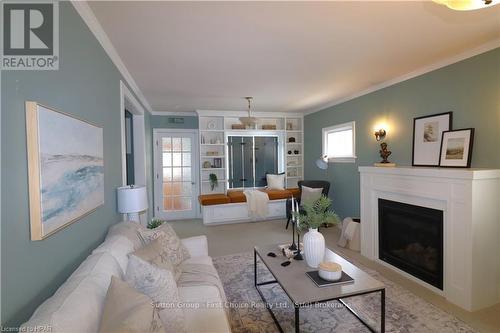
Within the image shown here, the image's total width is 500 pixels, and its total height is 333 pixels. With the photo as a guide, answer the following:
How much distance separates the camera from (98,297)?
116cm

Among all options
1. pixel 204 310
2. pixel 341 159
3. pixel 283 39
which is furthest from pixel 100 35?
pixel 341 159

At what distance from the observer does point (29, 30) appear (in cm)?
123

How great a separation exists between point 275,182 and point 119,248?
15.1 ft

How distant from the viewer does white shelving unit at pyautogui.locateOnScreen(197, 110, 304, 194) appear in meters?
5.80

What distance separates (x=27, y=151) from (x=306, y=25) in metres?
2.07

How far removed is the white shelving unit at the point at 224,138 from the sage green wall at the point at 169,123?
215 mm

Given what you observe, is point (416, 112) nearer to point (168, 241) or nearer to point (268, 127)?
Answer: point (268, 127)

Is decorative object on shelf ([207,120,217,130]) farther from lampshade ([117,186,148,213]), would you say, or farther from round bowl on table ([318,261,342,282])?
round bowl on table ([318,261,342,282])

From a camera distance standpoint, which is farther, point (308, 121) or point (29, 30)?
point (308, 121)

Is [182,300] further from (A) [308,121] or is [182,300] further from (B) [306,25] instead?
(A) [308,121]

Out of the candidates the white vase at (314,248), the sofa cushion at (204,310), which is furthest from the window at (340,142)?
the sofa cushion at (204,310)

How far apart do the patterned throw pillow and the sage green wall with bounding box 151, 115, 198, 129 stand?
392 cm

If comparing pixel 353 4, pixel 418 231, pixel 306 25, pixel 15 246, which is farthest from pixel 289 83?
pixel 15 246

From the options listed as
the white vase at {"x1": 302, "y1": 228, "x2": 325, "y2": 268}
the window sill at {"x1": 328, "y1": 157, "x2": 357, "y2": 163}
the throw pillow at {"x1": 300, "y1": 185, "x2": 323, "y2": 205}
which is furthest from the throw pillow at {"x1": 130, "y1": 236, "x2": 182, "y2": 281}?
the window sill at {"x1": 328, "y1": 157, "x2": 357, "y2": 163}
